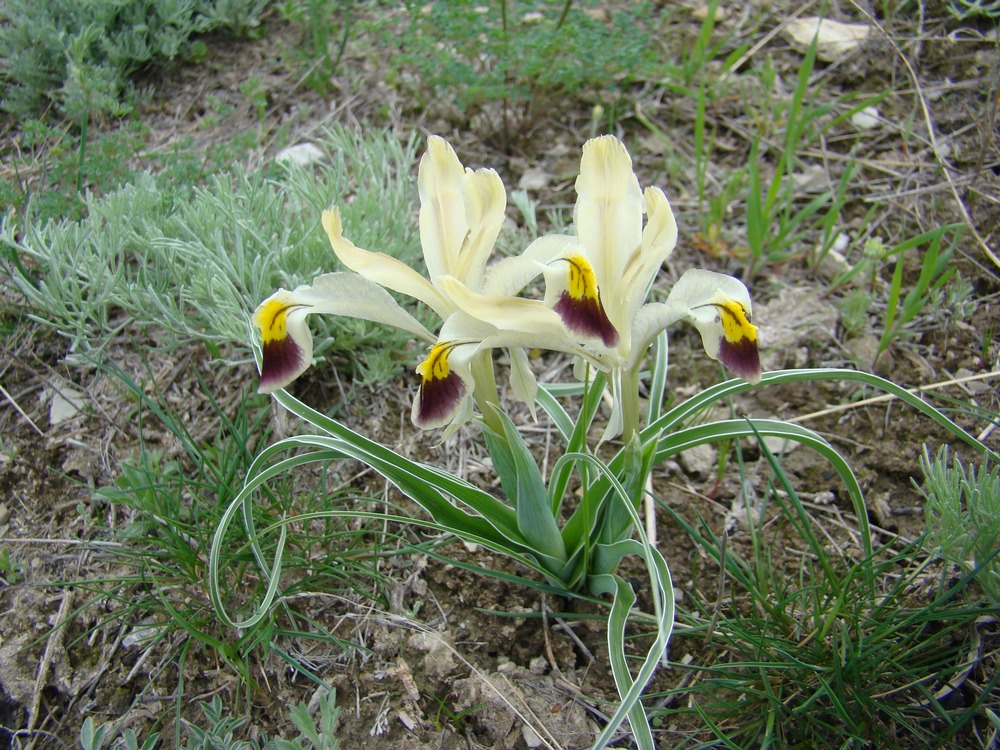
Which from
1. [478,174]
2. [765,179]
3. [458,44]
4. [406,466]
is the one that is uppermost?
[478,174]

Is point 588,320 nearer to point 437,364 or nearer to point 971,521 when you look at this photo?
point 437,364

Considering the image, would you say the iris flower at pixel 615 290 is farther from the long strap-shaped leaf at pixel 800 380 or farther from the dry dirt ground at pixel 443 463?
the dry dirt ground at pixel 443 463

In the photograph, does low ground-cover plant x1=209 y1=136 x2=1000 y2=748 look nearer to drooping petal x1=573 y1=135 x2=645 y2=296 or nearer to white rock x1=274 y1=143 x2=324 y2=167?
drooping petal x1=573 y1=135 x2=645 y2=296

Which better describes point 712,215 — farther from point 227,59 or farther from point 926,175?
point 227,59

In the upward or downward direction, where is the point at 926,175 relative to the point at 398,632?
upward

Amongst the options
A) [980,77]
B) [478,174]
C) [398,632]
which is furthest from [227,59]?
[980,77]

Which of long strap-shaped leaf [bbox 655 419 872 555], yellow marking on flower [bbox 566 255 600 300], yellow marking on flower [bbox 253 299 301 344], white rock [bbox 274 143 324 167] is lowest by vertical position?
white rock [bbox 274 143 324 167]

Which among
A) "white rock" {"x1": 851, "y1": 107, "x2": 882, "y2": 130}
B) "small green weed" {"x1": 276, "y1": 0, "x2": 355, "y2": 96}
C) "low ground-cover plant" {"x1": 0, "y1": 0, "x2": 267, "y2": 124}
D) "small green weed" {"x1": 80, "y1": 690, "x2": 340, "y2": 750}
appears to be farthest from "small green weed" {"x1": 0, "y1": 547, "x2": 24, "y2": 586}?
"white rock" {"x1": 851, "y1": 107, "x2": 882, "y2": 130}
